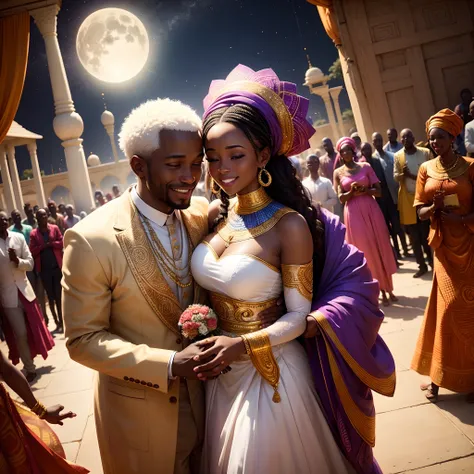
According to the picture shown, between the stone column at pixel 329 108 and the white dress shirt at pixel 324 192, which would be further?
the stone column at pixel 329 108

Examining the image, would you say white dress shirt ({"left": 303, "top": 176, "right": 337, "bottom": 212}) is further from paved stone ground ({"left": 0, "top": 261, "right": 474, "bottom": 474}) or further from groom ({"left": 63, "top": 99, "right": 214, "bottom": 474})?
groom ({"left": 63, "top": 99, "right": 214, "bottom": 474})

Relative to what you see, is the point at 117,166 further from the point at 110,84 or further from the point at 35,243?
the point at 35,243

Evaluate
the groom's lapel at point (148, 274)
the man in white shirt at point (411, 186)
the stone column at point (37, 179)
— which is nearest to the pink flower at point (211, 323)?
the groom's lapel at point (148, 274)

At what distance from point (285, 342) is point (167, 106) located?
46.3 inches

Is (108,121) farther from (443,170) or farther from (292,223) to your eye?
(292,223)

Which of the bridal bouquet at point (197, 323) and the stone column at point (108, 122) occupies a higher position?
the stone column at point (108, 122)

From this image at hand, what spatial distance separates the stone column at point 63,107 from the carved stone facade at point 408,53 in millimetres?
6241

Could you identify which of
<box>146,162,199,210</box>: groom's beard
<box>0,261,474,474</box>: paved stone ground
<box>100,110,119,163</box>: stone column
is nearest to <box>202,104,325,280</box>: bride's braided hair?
<box>146,162,199,210</box>: groom's beard

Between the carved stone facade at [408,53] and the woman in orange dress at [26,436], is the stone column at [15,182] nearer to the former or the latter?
the carved stone facade at [408,53]

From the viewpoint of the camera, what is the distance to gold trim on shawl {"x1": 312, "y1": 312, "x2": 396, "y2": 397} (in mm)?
1926

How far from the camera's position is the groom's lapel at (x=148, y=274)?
1978mm

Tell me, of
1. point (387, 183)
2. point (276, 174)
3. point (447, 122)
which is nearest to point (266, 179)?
point (276, 174)

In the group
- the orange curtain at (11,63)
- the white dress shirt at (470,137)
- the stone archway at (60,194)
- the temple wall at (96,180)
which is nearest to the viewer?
the white dress shirt at (470,137)

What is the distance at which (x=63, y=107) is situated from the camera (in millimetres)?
10570
